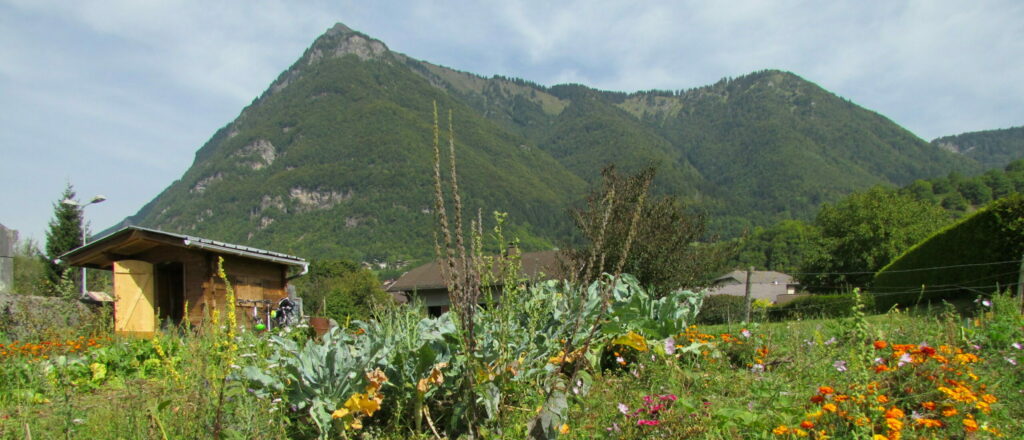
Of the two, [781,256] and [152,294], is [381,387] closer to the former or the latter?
[152,294]

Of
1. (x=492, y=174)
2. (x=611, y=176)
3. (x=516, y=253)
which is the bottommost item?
(x=516, y=253)

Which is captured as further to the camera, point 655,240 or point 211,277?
point 655,240

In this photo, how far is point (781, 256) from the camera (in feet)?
294

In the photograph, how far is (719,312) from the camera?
23.9 meters

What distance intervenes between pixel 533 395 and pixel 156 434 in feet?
6.29

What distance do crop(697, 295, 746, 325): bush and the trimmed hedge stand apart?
3971 millimetres

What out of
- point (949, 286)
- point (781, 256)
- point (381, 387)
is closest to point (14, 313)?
point (381, 387)

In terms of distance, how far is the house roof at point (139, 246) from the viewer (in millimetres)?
12031

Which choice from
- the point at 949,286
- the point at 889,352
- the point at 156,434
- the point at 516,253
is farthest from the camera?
the point at 949,286

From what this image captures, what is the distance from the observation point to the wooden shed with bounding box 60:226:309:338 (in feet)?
40.2

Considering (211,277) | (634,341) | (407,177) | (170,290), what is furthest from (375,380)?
(407,177)

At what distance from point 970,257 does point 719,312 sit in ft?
33.2

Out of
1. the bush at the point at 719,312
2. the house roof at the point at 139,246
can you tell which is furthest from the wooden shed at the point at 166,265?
the bush at the point at 719,312

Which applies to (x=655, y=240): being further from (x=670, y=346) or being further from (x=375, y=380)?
(x=375, y=380)
